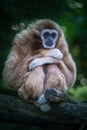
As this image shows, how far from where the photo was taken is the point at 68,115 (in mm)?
10930

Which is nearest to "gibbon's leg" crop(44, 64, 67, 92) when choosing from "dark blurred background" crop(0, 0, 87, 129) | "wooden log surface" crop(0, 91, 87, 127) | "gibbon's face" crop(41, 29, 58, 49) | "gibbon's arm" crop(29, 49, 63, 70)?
"gibbon's arm" crop(29, 49, 63, 70)

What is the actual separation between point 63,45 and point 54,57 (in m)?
0.45

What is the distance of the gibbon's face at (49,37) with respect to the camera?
11.0 meters

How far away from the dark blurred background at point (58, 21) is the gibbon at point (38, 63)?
3.23 meters

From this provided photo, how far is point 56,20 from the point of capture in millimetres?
14664

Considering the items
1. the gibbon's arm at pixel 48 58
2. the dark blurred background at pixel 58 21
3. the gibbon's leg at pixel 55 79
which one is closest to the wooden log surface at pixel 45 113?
the gibbon's leg at pixel 55 79

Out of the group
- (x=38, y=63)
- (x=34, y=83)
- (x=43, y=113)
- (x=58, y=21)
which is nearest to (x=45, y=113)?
(x=43, y=113)

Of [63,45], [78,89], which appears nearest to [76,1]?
[78,89]

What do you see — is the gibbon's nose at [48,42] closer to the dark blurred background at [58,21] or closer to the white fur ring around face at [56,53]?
the white fur ring around face at [56,53]

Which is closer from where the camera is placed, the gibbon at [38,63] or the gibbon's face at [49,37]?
the gibbon at [38,63]

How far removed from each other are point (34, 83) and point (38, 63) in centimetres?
32

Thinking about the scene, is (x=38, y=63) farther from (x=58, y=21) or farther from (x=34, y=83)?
(x=58, y=21)

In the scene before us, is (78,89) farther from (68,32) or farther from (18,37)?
(18,37)

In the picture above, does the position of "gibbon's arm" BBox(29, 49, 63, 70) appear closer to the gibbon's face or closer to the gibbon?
the gibbon
